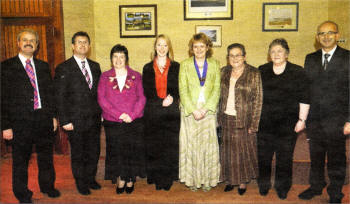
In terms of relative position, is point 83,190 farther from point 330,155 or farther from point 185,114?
point 330,155

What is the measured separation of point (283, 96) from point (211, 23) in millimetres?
2532

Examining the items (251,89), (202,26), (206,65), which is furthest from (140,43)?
(251,89)

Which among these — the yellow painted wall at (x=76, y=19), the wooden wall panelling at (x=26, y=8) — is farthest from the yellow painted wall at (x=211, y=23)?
the wooden wall panelling at (x=26, y=8)

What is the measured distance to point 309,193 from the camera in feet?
9.63

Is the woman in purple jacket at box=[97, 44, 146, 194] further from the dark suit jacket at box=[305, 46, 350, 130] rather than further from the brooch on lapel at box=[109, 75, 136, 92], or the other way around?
the dark suit jacket at box=[305, 46, 350, 130]

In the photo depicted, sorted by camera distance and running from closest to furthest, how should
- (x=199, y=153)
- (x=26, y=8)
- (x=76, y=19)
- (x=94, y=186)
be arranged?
(x=199, y=153), (x=94, y=186), (x=26, y=8), (x=76, y=19)

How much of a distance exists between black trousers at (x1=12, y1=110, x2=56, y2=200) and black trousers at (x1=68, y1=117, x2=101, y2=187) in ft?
0.75

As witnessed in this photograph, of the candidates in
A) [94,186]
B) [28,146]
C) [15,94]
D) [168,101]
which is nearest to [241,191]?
[168,101]

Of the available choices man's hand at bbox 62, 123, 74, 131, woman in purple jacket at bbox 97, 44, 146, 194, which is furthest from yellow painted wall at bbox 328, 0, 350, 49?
man's hand at bbox 62, 123, 74, 131

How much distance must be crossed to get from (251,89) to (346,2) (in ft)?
7.94

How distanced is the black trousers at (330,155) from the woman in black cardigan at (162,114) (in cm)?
138

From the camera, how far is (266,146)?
2.92m

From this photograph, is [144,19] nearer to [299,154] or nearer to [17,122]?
[17,122]

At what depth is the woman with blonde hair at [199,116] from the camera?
2957mm
